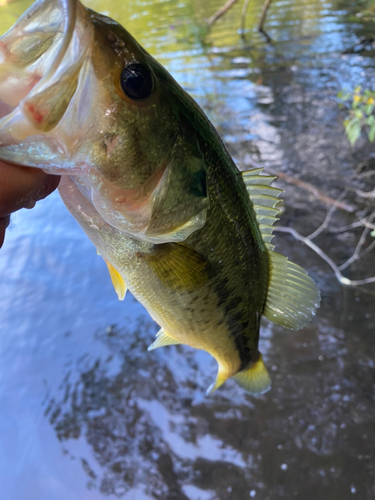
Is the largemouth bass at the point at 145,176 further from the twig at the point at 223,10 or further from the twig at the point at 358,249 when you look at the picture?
the twig at the point at 223,10

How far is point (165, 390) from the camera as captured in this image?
10.5 ft

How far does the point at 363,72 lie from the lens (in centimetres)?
726

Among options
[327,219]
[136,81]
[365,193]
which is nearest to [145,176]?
[136,81]

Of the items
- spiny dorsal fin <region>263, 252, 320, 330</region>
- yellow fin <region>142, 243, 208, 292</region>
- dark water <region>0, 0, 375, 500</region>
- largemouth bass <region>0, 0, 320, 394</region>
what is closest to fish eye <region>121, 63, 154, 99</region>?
largemouth bass <region>0, 0, 320, 394</region>

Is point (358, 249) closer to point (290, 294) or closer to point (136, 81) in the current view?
point (290, 294)

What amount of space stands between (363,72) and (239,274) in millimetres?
7866

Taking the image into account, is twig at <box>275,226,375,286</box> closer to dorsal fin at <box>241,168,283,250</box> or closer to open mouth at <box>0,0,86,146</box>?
dorsal fin at <box>241,168,283,250</box>

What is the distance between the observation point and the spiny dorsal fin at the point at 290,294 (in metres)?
1.56

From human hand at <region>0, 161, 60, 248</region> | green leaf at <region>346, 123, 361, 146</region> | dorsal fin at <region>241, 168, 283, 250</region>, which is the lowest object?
green leaf at <region>346, 123, 361, 146</region>

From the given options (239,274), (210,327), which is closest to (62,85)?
(239,274)

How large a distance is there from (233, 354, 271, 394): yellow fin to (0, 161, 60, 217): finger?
1446 mm

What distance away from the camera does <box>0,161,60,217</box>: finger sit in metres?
0.82

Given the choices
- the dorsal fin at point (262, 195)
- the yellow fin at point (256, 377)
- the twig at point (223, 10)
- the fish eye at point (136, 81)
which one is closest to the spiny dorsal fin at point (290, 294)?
the dorsal fin at point (262, 195)

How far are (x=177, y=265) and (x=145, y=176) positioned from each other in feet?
1.20
